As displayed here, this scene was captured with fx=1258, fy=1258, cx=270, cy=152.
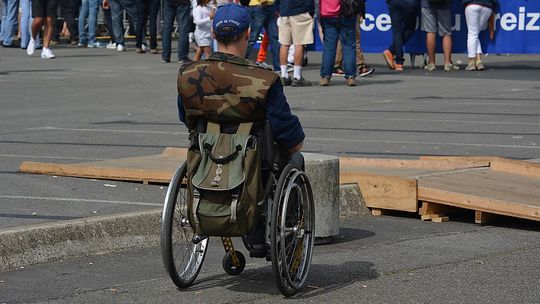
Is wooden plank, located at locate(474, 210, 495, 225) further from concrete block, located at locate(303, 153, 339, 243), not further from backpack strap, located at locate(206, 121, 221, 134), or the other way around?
backpack strap, located at locate(206, 121, 221, 134)

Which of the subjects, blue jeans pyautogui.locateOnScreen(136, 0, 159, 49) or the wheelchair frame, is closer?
the wheelchair frame

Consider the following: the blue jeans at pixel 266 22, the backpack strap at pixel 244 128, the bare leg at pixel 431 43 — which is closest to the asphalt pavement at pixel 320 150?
the bare leg at pixel 431 43

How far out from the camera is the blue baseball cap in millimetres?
6559

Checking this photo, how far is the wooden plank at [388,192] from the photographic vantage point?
9.20 m

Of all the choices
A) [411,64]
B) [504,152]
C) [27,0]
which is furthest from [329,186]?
[27,0]

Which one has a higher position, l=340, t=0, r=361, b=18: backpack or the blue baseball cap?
the blue baseball cap

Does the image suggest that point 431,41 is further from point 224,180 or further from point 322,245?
point 224,180

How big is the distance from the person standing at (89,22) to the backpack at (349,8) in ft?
38.7

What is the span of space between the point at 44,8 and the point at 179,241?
18551 millimetres

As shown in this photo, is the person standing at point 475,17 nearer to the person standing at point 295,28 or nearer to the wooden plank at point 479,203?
the person standing at point 295,28

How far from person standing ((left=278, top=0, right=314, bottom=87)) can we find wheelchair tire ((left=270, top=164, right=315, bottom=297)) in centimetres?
1262

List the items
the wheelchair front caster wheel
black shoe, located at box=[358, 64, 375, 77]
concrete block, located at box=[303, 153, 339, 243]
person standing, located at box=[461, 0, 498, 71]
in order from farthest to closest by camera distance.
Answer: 1. person standing, located at box=[461, 0, 498, 71]
2. black shoe, located at box=[358, 64, 375, 77]
3. concrete block, located at box=[303, 153, 339, 243]
4. the wheelchair front caster wheel

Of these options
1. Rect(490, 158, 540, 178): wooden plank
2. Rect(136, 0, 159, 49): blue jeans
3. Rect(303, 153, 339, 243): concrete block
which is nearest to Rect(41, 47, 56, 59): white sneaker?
Rect(136, 0, 159, 49): blue jeans

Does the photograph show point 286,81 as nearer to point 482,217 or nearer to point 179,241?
point 482,217
